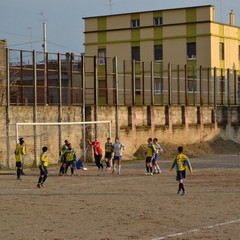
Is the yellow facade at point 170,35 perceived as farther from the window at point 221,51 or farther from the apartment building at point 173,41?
the window at point 221,51

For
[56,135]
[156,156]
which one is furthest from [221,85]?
[156,156]

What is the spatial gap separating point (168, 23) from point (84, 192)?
139 feet

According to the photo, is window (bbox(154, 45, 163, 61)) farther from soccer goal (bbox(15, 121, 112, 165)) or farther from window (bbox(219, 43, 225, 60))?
soccer goal (bbox(15, 121, 112, 165))

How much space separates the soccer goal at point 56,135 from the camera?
38.6m

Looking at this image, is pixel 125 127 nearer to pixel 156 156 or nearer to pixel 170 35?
pixel 156 156

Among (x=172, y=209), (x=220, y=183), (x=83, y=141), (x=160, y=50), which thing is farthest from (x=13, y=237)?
(x=160, y=50)

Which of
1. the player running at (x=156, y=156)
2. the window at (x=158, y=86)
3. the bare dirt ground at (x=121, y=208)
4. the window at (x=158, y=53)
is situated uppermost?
the window at (x=158, y=53)

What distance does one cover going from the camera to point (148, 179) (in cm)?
3062

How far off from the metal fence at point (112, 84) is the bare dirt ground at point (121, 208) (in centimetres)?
1109

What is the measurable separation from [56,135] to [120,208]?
20648mm

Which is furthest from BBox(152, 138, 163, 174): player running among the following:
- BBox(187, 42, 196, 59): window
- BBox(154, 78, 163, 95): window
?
BBox(187, 42, 196, 59): window

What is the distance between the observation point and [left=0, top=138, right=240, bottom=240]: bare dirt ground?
51.6 feet

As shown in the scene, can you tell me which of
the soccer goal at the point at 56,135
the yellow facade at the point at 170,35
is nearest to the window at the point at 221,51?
the yellow facade at the point at 170,35

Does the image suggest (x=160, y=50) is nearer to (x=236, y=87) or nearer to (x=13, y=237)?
(x=236, y=87)
